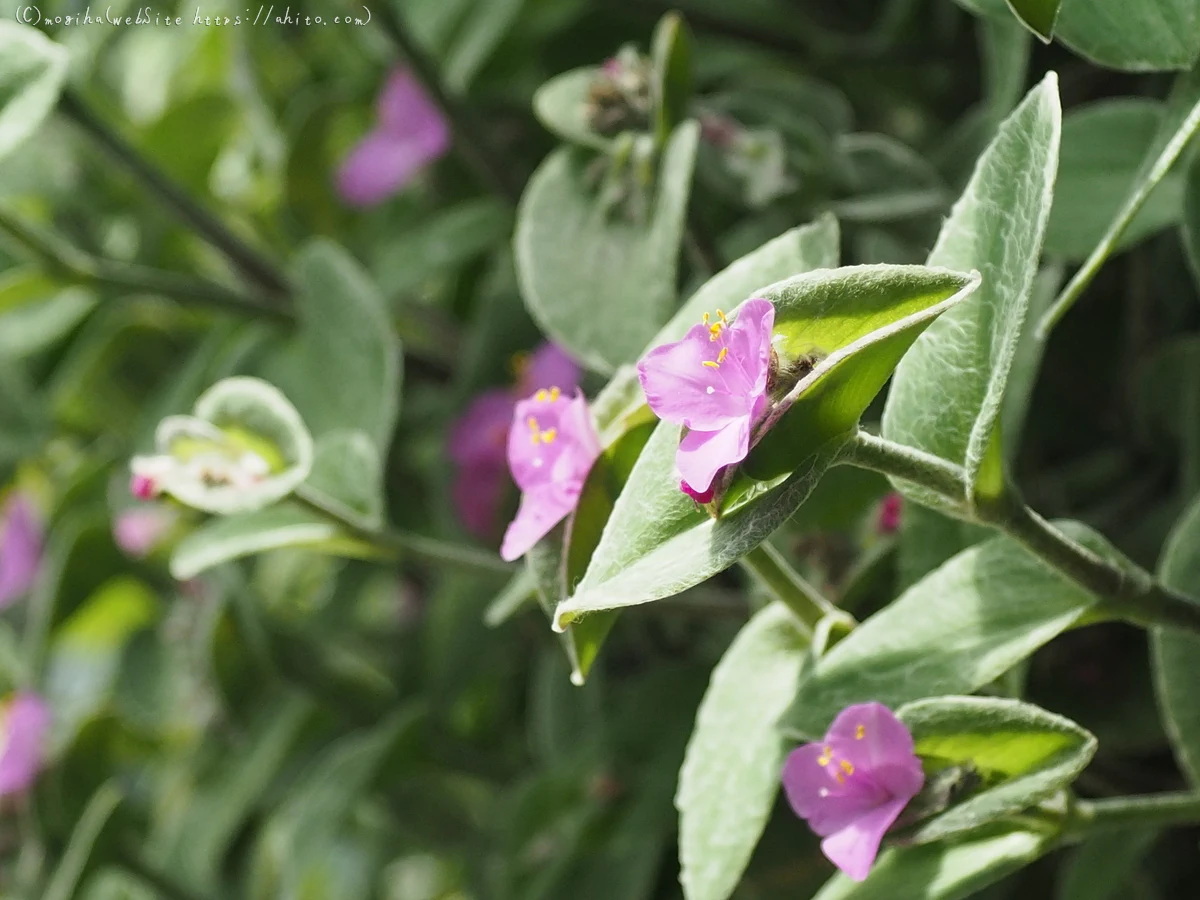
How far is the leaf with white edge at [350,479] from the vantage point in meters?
0.57

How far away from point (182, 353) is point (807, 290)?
2.72ft

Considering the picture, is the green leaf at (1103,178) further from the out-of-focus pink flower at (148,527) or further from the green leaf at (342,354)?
the out-of-focus pink flower at (148,527)

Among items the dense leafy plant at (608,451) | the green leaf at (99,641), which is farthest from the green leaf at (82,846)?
the green leaf at (99,641)

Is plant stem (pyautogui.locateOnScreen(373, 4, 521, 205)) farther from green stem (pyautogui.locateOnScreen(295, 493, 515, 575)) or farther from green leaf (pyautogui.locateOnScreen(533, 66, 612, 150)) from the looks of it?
green stem (pyautogui.locateOnScreen(295, 493, 515, 575))

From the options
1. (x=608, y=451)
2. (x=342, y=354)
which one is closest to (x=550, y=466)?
(x=608, y=451)

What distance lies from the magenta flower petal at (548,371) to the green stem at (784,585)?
0.35 metres

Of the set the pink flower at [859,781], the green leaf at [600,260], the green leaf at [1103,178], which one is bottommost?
the pink flower at [859,781]

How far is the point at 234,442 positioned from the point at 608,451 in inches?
7.6

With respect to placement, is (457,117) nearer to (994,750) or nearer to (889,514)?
(889,514)

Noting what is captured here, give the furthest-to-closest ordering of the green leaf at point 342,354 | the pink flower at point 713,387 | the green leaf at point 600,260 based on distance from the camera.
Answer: the green leaf at point 342,354 → the green leaf at point 600,260 → the pink flower at point 713,387

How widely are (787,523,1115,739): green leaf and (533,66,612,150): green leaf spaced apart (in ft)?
0.88

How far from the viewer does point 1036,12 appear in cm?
35

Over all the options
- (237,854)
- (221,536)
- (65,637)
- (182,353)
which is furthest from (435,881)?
(221,536)

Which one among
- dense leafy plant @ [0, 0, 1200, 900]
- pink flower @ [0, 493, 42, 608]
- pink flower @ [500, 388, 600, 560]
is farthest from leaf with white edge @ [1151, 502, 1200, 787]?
pink flower @ [0, 493, 42, 608]
